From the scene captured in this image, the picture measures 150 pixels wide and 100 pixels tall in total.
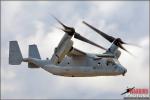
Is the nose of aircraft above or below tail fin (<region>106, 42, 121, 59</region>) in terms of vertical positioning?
below

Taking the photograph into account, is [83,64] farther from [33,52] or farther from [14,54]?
[14,54]

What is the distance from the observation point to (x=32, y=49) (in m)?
123

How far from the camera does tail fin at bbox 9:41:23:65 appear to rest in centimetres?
12000

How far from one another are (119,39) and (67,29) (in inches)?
821

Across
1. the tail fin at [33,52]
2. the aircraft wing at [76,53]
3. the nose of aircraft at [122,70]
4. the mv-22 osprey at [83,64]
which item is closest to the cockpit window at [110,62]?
the mv-22 osprey at [83,64]

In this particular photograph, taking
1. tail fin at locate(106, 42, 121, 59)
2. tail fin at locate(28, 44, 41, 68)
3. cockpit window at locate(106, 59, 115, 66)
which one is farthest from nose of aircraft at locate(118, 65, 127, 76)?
tail fin at locate(28, 44, 41, 68)

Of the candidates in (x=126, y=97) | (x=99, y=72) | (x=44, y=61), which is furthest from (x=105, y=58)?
(x=126, y=97)

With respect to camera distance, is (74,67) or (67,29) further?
(74,67)

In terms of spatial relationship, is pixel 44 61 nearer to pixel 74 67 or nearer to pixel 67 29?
pixel 74 67

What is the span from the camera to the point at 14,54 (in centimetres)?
12094

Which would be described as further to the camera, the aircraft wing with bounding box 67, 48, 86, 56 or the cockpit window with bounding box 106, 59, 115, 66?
the cockpit window with bounding box 106, 59, 115, 66

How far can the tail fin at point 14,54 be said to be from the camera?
394 ft

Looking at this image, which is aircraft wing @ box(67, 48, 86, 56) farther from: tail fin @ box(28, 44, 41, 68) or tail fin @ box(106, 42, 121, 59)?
tail fin @ box(28, 44, 41, 68)

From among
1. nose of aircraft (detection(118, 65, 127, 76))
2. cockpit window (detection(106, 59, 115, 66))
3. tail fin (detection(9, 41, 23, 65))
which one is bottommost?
nose of aircraft (detection(118, 65, 127, 76))
